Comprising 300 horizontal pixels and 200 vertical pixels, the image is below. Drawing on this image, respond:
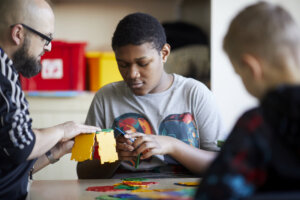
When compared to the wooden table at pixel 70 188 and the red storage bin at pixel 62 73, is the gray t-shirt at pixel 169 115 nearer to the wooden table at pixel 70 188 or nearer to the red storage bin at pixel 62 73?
the wooden table at pixel 70 188

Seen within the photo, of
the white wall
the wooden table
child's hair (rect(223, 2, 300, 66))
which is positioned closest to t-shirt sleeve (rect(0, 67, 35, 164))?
the wooden table

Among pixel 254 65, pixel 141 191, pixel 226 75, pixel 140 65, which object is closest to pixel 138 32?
pixel 140 65

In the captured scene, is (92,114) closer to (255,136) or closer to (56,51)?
(255,136)

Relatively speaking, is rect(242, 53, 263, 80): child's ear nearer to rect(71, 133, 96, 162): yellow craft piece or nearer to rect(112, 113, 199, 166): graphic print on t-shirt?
rect(71, 133, 96, 162): yellow craft piece

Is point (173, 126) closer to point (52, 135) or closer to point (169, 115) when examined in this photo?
point (169, 115)

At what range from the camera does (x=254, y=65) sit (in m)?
0.71

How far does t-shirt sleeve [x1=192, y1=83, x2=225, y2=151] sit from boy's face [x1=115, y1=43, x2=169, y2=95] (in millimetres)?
168

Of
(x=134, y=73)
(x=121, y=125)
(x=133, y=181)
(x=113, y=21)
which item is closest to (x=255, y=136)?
(x=133, y=181)

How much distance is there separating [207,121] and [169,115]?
0.44 feet

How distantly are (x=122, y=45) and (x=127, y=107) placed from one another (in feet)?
0.83

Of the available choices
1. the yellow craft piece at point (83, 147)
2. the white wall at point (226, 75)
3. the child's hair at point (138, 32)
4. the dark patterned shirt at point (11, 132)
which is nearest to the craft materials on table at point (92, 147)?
the yellow craft piece at point (83, 147)

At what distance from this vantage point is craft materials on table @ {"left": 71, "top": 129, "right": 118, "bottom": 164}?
1124mm

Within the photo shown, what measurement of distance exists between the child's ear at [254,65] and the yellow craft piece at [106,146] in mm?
561

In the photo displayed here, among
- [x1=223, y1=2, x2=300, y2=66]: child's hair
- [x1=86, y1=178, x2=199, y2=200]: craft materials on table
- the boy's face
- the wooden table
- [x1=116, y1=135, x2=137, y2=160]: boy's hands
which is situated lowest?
the wooden table
